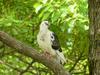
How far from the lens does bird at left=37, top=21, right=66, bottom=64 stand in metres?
5.25

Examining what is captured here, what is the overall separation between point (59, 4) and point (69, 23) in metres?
0.50

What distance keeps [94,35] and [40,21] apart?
2.41 m

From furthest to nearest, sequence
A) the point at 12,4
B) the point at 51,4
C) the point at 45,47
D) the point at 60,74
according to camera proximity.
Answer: the point at 12,4
the point at 45,47
the point at 51,4
the point at 60,74

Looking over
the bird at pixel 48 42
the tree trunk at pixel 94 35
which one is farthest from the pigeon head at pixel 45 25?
the tree trunk at pixel 94 35

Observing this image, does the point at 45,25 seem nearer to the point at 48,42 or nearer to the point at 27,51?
the point at 48,42

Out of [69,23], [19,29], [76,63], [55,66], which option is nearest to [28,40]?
[19,29]

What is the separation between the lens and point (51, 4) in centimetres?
460

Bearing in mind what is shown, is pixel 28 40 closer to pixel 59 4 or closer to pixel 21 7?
pixel 21 7

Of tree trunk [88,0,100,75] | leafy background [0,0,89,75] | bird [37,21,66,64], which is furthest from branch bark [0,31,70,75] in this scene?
bird [37,21,66,64]

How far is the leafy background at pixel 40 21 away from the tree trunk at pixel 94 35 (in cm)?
86

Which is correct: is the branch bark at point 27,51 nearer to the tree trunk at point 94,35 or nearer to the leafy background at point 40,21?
the tree trunk at point 94,35

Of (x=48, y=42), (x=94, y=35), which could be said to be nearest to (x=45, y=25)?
(x=48, y=42)

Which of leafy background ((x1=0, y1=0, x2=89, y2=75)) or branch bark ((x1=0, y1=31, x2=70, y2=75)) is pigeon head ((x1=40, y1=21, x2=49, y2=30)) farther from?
branch bark ((x1=0, y1=31, x2=70, y2=75))

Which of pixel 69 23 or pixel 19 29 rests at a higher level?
pixel 69 23
